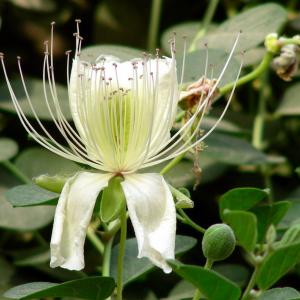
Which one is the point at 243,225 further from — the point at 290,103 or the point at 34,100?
the point at 290,103

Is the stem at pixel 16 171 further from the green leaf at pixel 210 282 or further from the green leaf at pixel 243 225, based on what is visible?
the green leaf at pixel 210 282

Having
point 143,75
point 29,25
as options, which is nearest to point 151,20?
point 29,25

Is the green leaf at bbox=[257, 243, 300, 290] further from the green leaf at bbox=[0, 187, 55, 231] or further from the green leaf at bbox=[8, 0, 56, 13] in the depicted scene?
the green leaf at bbox=[8, 0, 56, 13]

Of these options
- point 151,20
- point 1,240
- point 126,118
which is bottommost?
point 1,240

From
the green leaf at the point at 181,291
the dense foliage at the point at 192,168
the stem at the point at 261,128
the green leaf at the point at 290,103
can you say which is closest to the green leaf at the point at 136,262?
the dense foliage at the point at 192,168

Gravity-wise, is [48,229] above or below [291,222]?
below

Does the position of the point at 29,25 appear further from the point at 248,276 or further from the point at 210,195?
the point at 248,276

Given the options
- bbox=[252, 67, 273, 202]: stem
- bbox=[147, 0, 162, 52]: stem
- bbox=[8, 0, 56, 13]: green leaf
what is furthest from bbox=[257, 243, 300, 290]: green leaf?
bbox=[8, 0, 56, 13]: green leaf
